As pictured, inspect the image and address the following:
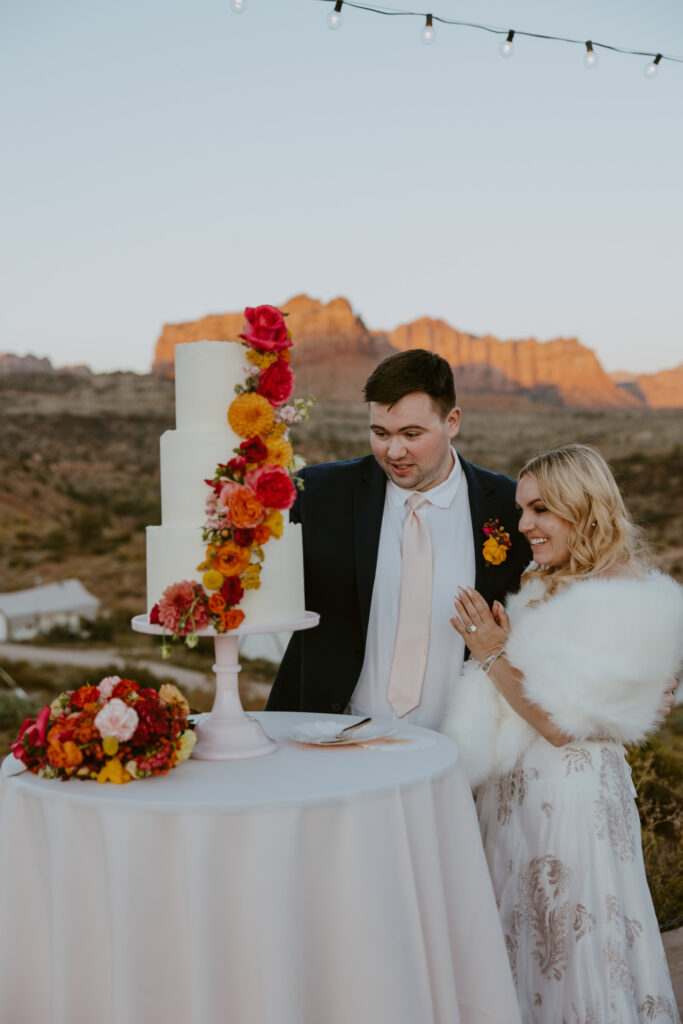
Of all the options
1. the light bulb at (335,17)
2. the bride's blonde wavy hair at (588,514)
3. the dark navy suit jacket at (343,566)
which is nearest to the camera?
the bride's blonde wavy hair at (588,514)

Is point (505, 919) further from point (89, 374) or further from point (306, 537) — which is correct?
point (89, 374)

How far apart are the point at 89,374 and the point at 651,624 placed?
13942 millimetres

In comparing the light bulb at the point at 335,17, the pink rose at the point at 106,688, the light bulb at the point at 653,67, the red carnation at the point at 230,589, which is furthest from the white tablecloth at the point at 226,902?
the light bulb at the point at 653,67

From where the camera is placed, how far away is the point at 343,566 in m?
3.48

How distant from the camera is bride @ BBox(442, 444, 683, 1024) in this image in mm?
2682

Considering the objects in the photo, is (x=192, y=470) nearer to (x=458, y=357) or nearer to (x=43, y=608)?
(x=458, y=357)

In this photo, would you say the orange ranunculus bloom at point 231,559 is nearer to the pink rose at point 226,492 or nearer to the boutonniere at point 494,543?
the pink rose at point 226,492

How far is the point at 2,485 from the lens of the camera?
15594 mm

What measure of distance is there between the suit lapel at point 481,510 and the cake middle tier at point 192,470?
4.21ft

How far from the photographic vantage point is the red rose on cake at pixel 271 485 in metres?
2.39

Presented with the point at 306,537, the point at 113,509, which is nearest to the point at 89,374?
the point at 113,509

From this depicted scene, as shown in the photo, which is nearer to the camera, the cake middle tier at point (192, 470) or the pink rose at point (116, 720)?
the pink rose at point (116, 720)

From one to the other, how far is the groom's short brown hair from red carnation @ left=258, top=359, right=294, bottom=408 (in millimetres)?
820

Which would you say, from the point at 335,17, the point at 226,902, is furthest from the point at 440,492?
the point at 335,17
